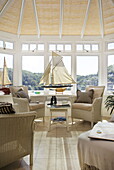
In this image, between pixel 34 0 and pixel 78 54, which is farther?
pixel 78 54

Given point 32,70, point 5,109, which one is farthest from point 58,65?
point 5,109

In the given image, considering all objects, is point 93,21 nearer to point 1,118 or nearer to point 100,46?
point 100,46

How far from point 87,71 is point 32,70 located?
1875mm

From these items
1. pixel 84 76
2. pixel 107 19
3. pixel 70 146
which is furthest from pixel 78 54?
pixel 70 146

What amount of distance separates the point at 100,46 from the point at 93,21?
88cm

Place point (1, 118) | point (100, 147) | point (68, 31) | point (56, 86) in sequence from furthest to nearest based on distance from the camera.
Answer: point (68, 31), point (56, 86), point (1, 118), point (100, 147)

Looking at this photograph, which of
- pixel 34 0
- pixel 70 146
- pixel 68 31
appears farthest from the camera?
pixel 68 31

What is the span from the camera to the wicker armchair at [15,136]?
2.15 metres

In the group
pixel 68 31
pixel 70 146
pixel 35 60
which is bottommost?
pixel 70 146

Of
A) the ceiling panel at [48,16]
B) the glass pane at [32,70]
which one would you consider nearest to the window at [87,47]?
the ceiling panel at [48,16]

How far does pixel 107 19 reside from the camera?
5.54m

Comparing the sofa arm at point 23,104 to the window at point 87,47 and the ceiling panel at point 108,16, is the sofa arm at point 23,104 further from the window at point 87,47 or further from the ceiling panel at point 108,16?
the ceiling panel at point 108,16

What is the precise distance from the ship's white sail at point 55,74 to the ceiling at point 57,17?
1161mm

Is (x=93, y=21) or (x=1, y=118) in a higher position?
(x=93, y=21)
